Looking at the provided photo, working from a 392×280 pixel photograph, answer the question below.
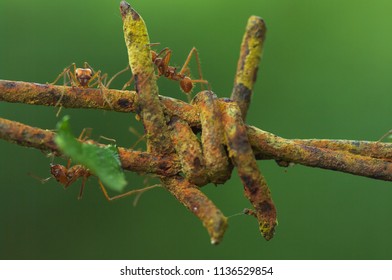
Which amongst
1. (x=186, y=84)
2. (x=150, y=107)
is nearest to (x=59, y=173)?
(x=186, y=84)

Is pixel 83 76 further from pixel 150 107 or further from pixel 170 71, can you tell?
pixel 150 107

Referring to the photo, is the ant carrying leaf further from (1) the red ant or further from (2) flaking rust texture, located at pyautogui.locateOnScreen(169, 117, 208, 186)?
(1) the red ant

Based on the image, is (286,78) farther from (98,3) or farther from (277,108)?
(98,3)

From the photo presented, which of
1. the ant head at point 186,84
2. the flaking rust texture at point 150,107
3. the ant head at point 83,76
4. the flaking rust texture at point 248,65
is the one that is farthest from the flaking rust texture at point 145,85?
the ant head at point 186,84

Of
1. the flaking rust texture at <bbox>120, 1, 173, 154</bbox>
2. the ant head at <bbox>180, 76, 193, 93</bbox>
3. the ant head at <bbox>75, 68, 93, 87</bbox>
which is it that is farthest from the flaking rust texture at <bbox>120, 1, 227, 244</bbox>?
the ant head at <bbox>180, 76, 193, 93</bbox>

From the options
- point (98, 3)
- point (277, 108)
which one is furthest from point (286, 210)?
point (98, 3)

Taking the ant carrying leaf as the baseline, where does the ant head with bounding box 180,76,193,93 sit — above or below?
above
